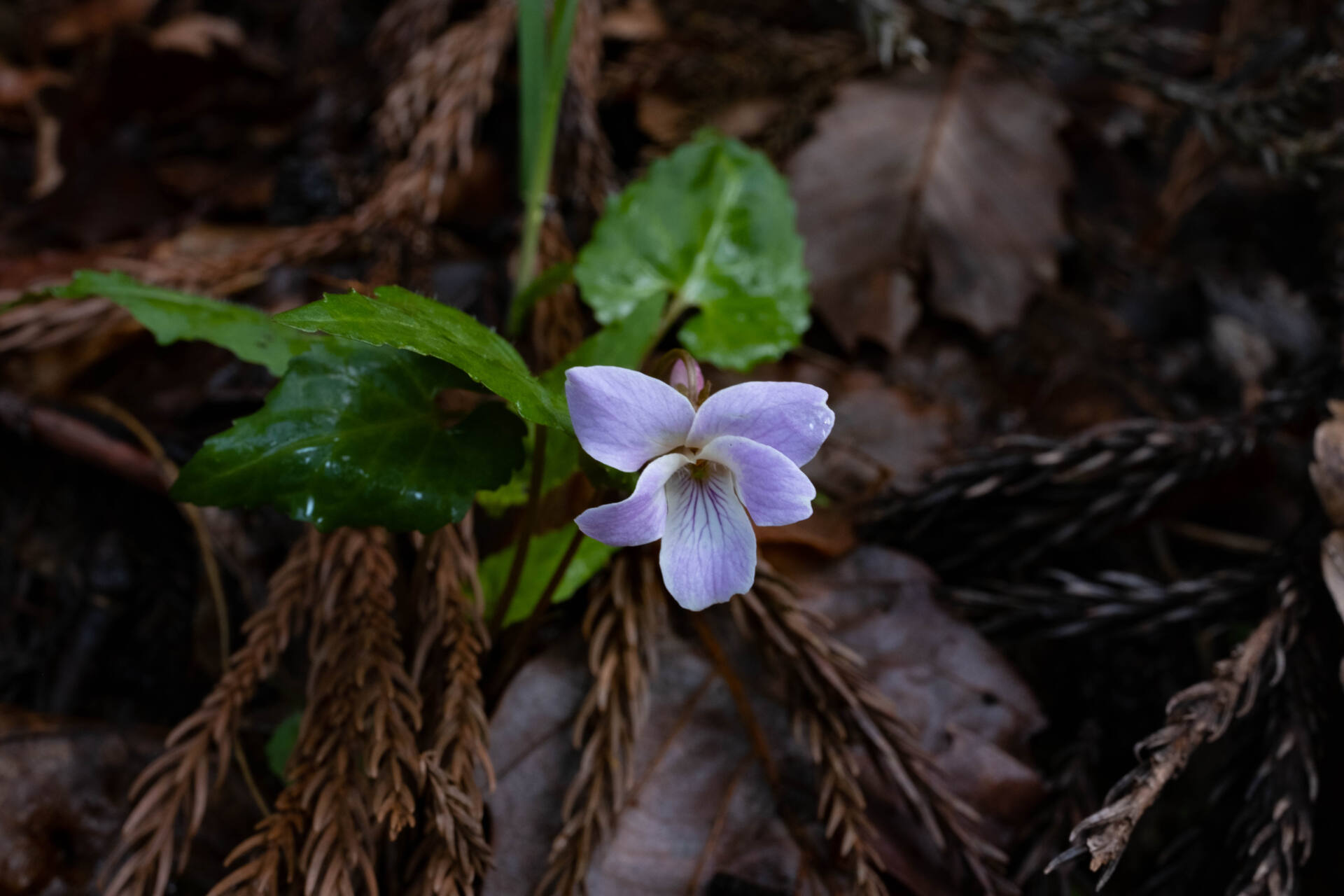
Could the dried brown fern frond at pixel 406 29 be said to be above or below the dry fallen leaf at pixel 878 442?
above

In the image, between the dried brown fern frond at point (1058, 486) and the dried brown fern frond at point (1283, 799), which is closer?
the dried brown fern frond at point (1283, 799)

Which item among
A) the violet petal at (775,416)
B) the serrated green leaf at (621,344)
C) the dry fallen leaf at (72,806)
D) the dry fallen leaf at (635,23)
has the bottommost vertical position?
the dry fallen leaf at (72,806)

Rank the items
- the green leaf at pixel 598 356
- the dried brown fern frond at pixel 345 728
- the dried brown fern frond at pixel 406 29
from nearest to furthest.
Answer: the dried brown fern frond at pixel 345 728
the green leaf at pixel 598 356
the dried brown fern frond at pixel 406 29

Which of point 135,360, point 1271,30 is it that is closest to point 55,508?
point 135,360

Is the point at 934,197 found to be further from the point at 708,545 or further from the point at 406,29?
the point at 708,545

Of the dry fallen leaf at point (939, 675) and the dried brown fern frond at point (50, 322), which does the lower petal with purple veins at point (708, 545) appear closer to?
the dry fallen leaf at point (939, 675)

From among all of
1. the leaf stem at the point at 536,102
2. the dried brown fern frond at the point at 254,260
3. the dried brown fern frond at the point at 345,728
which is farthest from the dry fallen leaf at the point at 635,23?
the dried brown fern frond at the point at 345,728

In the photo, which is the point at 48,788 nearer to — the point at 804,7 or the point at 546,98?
the point at 546,98
